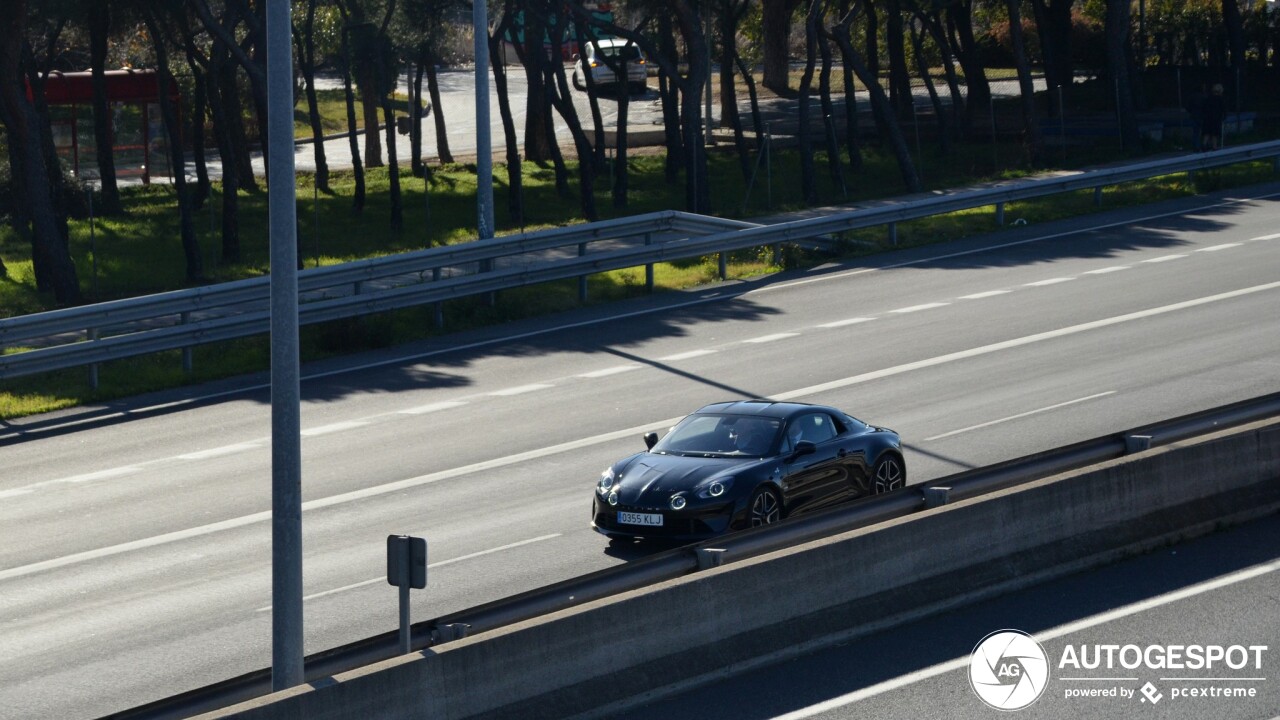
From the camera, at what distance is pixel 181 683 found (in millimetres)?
10359

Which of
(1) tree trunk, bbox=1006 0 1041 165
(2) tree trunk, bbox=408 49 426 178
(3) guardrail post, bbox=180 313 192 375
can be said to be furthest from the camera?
(2) tree trunk, bbox=408 49 426 178

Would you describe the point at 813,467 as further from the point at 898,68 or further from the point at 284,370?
the point at 898,68

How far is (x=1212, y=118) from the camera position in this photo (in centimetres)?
3512

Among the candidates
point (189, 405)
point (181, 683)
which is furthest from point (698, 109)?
point (181, 683)

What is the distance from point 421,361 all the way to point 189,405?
3370mm

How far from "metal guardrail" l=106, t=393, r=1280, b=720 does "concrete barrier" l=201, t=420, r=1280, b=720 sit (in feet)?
0.95

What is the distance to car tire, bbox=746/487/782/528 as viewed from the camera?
1291cm

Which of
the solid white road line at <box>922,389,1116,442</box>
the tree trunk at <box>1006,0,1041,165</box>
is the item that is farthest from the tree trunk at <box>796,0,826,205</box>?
the solid white road line at <box>922,389,1116,442</box>

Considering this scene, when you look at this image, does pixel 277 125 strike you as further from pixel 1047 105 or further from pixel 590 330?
pixel 1047 105

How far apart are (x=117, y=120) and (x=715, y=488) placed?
145ft

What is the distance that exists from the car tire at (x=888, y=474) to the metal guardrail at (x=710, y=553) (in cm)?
211

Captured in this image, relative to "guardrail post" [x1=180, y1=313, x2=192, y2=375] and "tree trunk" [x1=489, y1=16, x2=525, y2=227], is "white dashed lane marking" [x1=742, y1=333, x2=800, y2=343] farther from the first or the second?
"tree trunk" [x1=489, y1=16, x2=525, y2=227]

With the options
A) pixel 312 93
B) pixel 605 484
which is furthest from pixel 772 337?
pixel 312 93

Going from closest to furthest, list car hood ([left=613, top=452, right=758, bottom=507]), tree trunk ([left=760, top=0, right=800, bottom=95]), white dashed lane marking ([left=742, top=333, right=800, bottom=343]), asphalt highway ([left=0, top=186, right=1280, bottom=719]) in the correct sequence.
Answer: asphalt highway ([left=0, top=186, right=1280, bottom=719]) < car hood ([left=613, top=452, right=758, bottom=507]) < white dashed lane marking ([left=742, top=333, right=800, bottom=343]) < tree trunk ([left=760, top=0, right=800, bottom=95])
